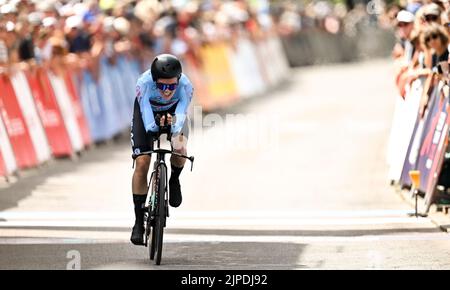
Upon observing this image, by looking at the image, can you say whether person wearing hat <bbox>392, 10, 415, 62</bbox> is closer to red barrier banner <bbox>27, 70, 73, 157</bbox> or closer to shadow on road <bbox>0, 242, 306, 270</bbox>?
red barrier banner <bbox>27, 70, 73, 157</bbox>

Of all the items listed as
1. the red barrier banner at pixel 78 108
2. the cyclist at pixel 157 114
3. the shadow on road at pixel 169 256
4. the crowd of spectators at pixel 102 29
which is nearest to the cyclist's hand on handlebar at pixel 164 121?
the cyclist at pixel 157 114

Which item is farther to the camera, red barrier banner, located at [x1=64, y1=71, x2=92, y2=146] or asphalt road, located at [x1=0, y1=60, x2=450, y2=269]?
red barrier banner, located at [x1=64, y1=71, x2=92, y2=146]

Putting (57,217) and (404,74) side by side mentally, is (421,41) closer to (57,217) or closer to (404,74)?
(404,74)

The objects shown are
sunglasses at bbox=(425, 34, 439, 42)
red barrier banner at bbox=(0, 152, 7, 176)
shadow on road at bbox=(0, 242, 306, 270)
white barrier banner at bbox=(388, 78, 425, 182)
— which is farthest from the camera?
red barrier banner at bbox=(0, 152, 7, 176)

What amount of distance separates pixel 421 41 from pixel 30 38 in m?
6.35

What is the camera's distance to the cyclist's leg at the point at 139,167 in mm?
11891

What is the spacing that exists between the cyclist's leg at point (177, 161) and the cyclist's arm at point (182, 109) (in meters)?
0.13

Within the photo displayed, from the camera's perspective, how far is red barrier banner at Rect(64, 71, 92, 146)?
2188 centimetres

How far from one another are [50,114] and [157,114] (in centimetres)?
901

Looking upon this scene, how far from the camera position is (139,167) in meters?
11.9

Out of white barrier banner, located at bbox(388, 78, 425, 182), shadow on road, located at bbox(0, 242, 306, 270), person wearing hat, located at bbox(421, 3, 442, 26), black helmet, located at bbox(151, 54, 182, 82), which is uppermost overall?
black helmet, located at bbox(151, 54, 182, 82)

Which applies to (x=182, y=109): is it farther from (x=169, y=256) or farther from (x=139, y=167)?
(x=169, y=256)

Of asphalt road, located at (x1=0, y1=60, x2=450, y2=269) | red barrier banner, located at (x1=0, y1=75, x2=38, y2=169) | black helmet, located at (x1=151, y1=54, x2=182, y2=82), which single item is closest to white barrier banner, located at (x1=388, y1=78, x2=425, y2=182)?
asphalt road, located at (x1=0, y1=60, x2=450, y2=269)

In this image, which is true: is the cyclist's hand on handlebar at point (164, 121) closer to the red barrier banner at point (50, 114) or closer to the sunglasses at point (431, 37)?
the sunglasses at point (431, 37)
